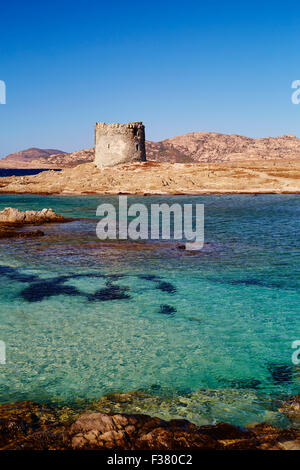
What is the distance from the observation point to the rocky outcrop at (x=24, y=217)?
27.6m

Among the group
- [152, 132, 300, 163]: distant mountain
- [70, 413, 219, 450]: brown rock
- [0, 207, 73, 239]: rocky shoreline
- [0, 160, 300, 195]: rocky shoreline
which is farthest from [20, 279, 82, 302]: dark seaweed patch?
[152, 132, 300, 163]: distant mountain

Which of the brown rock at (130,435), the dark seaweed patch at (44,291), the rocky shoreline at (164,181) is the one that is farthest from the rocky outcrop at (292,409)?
the rocky shoreline at (164,181)

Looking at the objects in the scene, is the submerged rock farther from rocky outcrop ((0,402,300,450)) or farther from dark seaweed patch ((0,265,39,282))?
dark seaweed patch ((0,265,39,282))

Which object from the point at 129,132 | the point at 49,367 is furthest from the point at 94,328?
the point at 129,132

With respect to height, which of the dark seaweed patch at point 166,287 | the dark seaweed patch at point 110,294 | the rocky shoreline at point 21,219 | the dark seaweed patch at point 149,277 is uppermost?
the rocky shoreline at point 21,219

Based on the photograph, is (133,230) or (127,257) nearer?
(127,257)

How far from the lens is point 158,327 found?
991cm

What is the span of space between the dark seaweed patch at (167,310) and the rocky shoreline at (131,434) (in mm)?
5053

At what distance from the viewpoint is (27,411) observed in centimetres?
619

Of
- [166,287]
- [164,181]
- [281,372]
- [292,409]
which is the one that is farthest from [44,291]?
[164,181]

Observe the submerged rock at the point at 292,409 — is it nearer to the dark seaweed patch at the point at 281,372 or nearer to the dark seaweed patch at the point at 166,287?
the dark seaweed patch at the point at 281,372

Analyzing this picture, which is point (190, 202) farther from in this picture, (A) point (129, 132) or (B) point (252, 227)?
(A) point (129, 132)

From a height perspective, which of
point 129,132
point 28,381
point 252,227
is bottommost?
point 28,381
